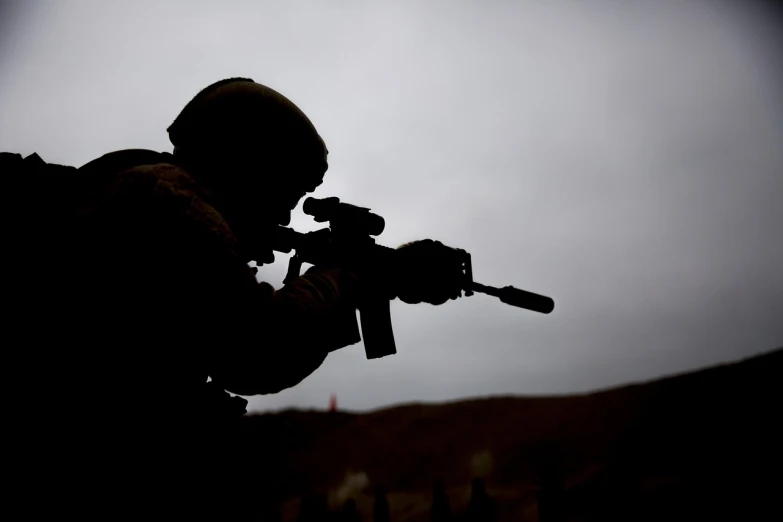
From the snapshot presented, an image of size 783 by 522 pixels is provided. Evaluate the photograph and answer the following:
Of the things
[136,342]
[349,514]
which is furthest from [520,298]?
[349,514]

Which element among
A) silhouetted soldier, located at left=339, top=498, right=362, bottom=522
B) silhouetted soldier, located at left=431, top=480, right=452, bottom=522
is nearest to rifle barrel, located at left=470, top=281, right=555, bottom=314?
silhouetted soldier, located at left=431, top=480, right=452, bottom=522

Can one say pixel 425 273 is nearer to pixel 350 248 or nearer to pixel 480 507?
pixel 350 248

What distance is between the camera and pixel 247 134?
1.54 metres

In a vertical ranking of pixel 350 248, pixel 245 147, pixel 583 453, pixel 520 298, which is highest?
pixel 245 147

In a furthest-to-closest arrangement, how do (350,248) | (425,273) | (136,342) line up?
(425,273) < (350,248) < (136,342)

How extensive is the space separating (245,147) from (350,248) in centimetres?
58

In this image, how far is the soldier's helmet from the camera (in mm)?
1531

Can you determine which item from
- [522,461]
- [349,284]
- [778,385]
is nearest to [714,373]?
[778,385]

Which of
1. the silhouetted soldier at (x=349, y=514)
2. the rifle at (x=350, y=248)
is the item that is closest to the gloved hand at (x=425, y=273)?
the rifle at (x=350, y=248)

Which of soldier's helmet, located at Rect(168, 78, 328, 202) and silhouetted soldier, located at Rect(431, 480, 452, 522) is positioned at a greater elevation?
soldier's helmet, located at Rect(168, 78, 328, 202)

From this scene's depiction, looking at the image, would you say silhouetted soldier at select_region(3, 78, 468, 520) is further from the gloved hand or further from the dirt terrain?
the dirt terrain

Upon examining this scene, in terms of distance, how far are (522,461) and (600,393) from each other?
1.84m

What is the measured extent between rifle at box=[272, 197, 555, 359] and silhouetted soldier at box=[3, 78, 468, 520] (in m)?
0.47

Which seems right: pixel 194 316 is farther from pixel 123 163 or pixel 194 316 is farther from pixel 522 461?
pixel 522 461
